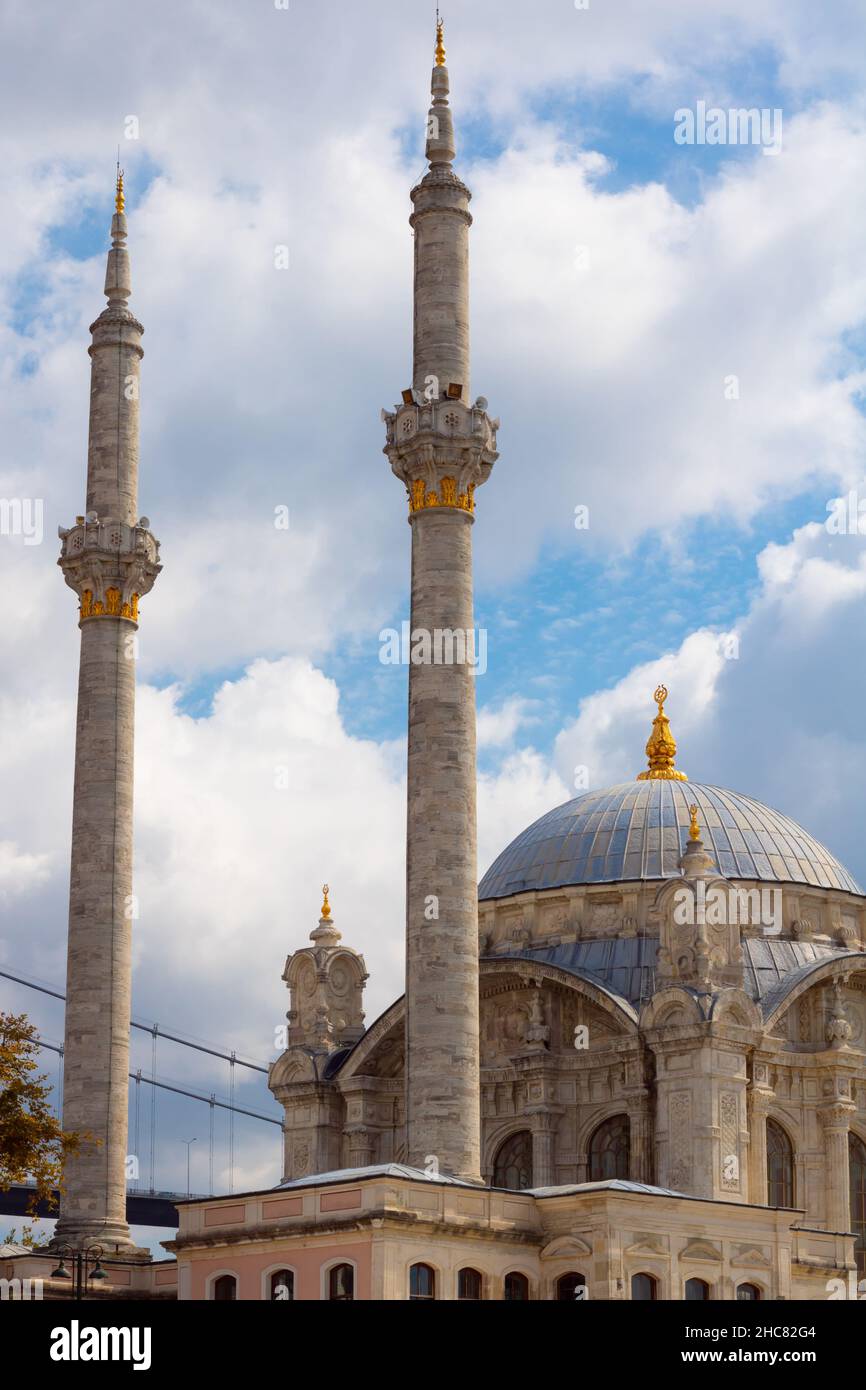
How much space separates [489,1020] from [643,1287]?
54.4ft

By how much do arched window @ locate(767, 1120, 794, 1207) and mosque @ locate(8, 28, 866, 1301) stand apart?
0.11 meters

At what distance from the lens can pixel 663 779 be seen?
70.0 meters

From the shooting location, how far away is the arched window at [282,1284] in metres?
43.5

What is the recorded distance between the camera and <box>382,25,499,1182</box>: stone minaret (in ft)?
151

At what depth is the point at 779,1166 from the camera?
191 ft

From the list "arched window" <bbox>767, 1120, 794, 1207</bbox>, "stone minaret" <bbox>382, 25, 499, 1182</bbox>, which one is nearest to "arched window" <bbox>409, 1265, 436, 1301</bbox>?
"stone minaret" <bbox>382, 25, 499, 1182</bbox>

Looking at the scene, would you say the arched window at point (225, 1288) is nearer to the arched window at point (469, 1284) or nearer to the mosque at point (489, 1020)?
the mosque at point (489, 1020)

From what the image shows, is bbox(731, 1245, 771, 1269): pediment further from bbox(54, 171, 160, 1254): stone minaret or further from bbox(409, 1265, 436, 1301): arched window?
bbox(54, 171, 160, 1254): stone minaret

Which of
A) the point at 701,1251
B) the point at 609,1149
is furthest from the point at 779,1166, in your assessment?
the point at 701,1251

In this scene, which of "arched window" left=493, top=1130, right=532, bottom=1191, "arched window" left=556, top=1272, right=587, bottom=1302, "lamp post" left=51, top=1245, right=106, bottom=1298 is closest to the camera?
"arched window" left=556, top=1272, right=587, bottom=1302

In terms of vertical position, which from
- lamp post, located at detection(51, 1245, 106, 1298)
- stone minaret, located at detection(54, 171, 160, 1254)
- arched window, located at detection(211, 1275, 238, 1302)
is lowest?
arched window, located at detection(211, 1275, 238, 1302)

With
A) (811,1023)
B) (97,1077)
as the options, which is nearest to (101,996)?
(97,1077)

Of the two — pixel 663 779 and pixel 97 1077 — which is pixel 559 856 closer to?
pixel 663 779
